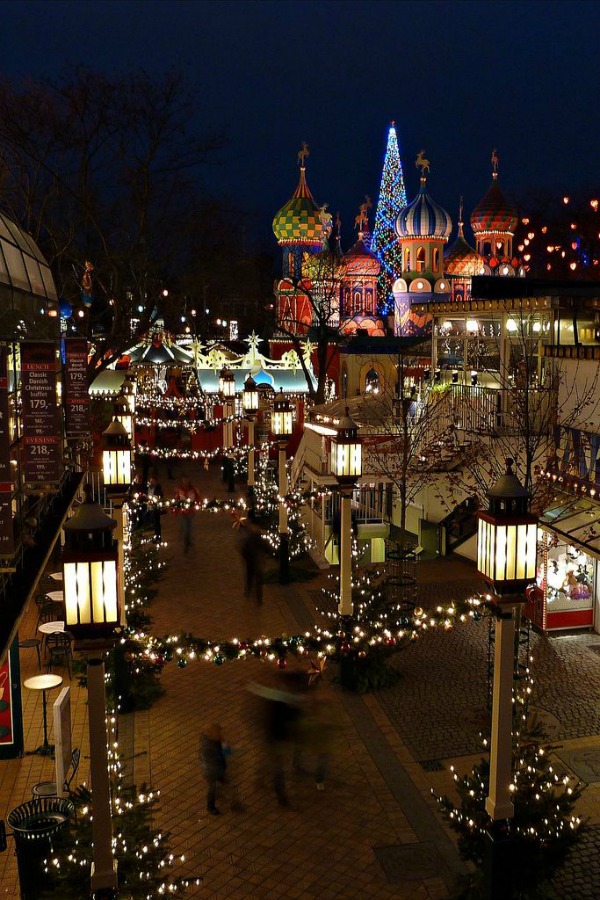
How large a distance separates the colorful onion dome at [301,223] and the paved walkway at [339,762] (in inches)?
1326

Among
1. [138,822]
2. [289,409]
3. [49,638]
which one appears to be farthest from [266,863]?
[289,409]

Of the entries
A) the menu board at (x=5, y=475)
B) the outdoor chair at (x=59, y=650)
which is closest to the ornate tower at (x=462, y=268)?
the outdoor chair at (x=59, y=650)

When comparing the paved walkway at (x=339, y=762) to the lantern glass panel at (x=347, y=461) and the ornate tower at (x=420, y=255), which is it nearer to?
the lantern glass panel at (x=347, y=461)

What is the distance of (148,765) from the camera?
411 inches

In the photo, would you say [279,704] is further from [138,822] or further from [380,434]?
[380,434]

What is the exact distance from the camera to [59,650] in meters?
13.2

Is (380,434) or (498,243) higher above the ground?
(498,243)

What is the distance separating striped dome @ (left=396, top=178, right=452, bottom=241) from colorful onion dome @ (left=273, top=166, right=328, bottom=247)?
5.48 m

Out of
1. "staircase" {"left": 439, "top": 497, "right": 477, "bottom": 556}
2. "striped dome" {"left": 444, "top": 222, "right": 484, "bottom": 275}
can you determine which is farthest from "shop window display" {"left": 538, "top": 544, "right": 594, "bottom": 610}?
"striped dome" {"left": 444, "top": 222, "right": 484, "bottom": 275}

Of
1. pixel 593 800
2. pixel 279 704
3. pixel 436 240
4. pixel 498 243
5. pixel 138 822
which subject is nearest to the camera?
pixel 138 822

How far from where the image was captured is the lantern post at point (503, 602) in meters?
6.95

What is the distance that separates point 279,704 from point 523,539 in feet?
14.6

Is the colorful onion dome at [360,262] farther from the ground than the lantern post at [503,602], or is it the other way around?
the colorful onion dome at [360,262]

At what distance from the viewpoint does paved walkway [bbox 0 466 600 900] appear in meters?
8.20
